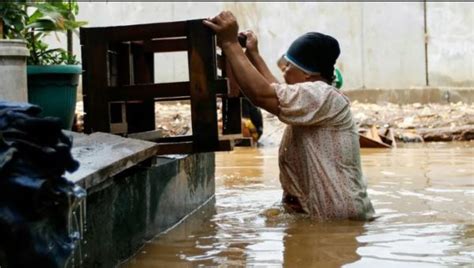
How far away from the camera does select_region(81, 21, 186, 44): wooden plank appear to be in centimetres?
420

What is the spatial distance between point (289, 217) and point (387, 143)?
6782mm

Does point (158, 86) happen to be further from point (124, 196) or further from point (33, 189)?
point (33, 189)

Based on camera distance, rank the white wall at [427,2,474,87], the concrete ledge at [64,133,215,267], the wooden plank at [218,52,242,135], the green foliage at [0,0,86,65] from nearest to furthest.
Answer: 1. the concrete ledge at [64,133,215,267]
2. the wooden plank at [218,52,242,135]
3. the green foliage at [0,0,86,65]
4. the white wall at [427,2,474,87]

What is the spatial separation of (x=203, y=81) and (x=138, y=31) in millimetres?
457

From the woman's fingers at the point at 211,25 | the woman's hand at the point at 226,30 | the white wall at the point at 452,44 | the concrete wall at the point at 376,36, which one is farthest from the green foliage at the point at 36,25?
the white wall at the point at 452,44

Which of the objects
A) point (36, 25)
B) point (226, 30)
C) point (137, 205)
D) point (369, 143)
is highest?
point (36, 25)

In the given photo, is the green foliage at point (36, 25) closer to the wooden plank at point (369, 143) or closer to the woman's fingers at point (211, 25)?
the woman's fingers at point (211, 25)

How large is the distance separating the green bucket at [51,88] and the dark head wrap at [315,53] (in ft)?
7.85

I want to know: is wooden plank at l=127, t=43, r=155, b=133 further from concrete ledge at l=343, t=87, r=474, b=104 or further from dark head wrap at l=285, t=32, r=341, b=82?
concrete ledge at l=343, t=87, r=474, b=104

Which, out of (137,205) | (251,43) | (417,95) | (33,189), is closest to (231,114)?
(251,43)

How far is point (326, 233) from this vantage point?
3.86 metres

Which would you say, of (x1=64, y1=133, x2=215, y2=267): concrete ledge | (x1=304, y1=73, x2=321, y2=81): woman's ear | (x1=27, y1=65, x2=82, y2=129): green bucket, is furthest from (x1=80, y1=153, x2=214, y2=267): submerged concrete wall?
(x1=27, y1=65, x2=82, y2=129): green bucket

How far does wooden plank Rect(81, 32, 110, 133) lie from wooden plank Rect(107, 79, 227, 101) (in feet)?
0.17

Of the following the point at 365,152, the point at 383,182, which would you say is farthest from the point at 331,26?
the point at 383,182
